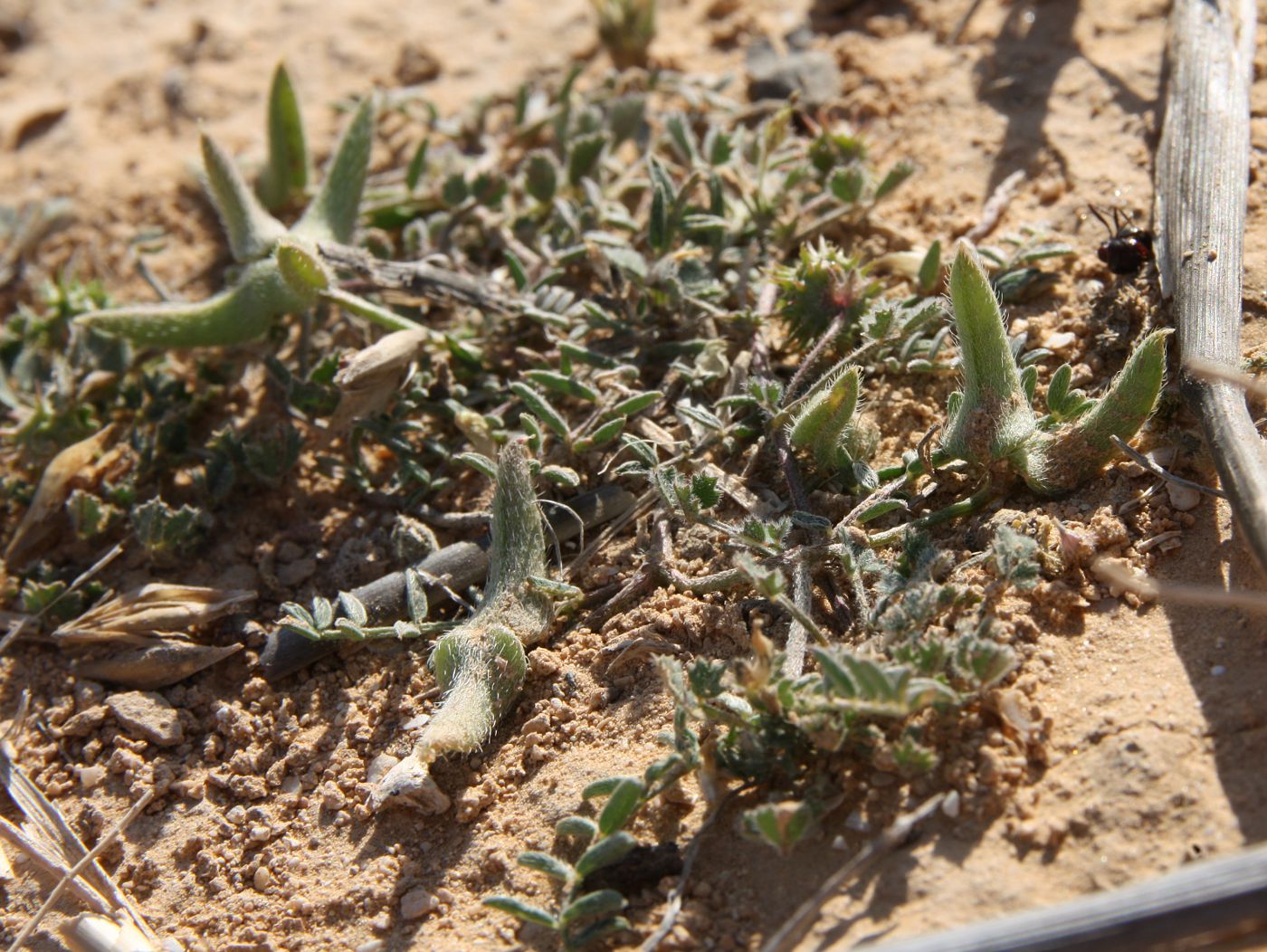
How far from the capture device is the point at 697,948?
1.85 m

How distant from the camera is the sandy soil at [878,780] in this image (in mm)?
1809

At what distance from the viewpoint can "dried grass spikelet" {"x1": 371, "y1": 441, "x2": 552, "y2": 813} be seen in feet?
7.13

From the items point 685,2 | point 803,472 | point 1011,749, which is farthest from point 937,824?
point 685,2

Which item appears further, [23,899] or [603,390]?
[603,390]

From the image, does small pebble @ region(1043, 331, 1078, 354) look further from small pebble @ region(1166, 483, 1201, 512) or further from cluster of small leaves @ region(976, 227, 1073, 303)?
small pebble @ region(1166, 483, 1201, 512)

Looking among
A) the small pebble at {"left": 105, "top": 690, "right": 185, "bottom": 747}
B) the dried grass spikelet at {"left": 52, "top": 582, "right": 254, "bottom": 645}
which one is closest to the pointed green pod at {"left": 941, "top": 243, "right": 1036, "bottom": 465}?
the dried grass spikelet at {"left": 52, "top": 582, "right": 254, "bottom": 645}

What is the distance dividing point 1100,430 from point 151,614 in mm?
2222

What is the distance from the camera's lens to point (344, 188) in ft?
10.3

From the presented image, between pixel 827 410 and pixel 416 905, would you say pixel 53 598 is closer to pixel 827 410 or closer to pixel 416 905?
pixel 416 905

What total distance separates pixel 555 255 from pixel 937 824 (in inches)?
73.9

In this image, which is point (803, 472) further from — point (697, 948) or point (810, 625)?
point (697, 948)

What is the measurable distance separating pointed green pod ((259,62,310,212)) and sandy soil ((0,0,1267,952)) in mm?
297

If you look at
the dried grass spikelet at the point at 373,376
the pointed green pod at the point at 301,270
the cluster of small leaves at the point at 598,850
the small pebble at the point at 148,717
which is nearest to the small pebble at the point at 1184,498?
the cluster of small leaves at the point at 598,850

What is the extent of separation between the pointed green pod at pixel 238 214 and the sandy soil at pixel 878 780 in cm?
69
